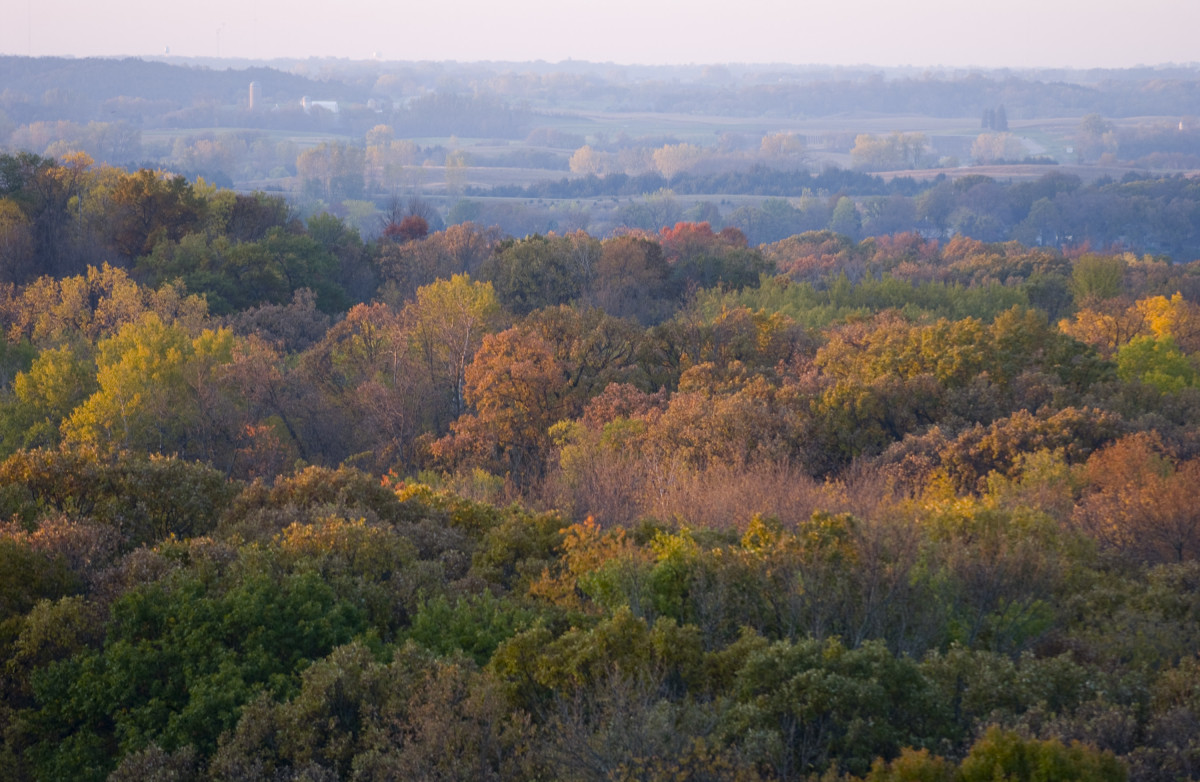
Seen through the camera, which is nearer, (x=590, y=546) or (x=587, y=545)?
(x=590, y=546)

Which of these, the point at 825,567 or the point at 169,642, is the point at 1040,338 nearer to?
the point at 825,567

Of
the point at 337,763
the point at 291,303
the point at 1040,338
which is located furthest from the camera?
the point at 291,303

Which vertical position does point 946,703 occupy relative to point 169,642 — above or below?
above

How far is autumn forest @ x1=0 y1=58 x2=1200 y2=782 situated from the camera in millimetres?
12500

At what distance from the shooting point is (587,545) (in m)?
19.5

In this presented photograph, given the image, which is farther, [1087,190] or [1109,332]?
[1087,190]

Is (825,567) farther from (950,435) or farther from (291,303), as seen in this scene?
(291,303)

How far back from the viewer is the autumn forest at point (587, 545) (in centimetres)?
1250

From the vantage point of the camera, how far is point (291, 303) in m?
56.8

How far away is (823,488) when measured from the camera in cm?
2617

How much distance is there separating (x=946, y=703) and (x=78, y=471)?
16870mm

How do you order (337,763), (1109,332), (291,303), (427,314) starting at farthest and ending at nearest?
(291,303) → (1109,332) → (427,314) → (337,763)

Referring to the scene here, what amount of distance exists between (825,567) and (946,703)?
404 centimetres

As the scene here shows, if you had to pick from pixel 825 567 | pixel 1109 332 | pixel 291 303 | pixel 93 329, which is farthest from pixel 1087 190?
pixel 825 567
